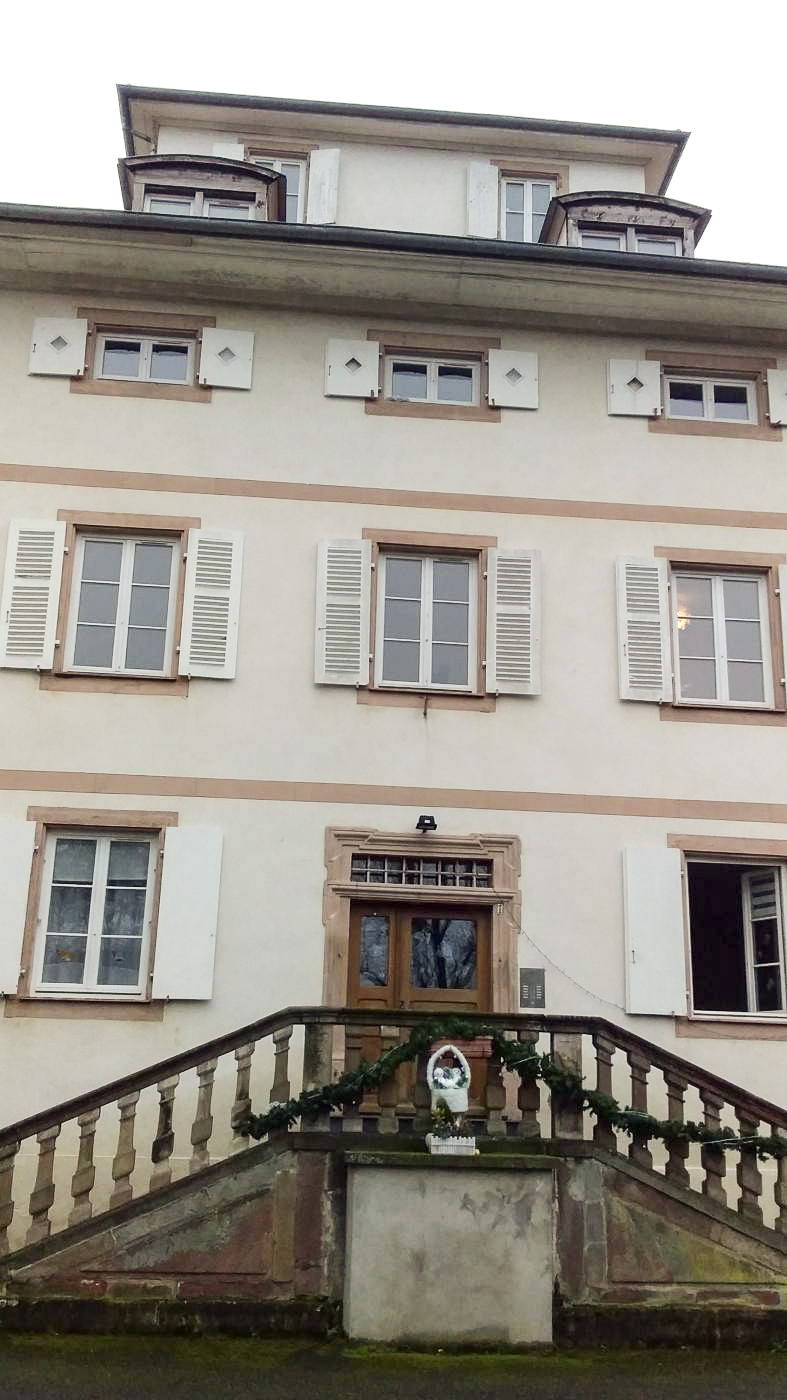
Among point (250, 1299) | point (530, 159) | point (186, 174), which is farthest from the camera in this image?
point (530, 159)

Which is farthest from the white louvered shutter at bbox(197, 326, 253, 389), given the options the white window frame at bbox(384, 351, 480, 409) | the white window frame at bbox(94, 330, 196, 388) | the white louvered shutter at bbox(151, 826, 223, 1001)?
the white louvered shutter at bbox(151, 826, 223, 1001)

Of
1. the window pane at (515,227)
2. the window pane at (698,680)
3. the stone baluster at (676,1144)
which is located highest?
the window pane at (515,227)

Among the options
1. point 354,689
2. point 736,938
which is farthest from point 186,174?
point 736,938

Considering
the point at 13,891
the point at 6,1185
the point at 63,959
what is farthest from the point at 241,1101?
the point at 13,891

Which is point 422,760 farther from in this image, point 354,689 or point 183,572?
point 183,572

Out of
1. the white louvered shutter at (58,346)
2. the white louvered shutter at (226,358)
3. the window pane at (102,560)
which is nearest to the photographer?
the window pane at (102,560)

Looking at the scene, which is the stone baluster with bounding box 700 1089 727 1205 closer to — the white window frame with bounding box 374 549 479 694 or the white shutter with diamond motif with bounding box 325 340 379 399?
the white window frame with bounding box 374 549 479 694

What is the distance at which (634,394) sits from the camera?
12477 millimetres

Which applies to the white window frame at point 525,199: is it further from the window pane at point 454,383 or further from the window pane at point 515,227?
the window pane at point 454,383

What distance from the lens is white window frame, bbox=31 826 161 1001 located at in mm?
10531

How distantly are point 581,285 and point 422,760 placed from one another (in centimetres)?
475

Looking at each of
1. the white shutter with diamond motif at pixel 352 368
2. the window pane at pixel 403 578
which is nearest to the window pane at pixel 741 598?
the window pane at pixel 403 578

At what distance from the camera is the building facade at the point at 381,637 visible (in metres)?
10.8

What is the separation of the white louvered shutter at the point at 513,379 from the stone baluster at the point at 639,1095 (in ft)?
20.4
